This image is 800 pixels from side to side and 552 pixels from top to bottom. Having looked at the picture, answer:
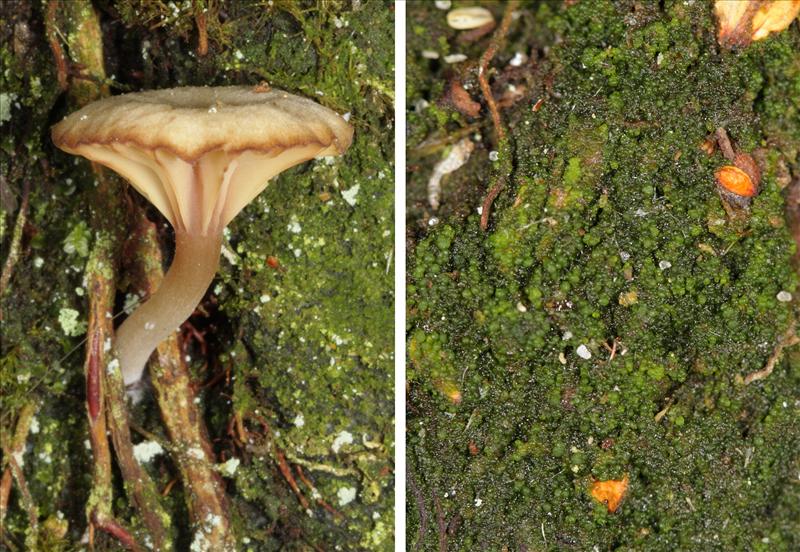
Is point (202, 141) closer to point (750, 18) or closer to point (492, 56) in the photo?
point (492, 56)

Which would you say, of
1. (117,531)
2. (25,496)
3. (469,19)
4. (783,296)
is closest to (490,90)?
(469,19)

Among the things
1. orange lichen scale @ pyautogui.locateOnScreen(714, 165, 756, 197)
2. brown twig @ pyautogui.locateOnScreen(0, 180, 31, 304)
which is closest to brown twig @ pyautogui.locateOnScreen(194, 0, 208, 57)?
brown twig @ pyautogui.locateOnScreen(0, 180, 31, 304)

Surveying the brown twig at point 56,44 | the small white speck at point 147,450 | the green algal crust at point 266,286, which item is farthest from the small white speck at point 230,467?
the brown twig at point 56,44

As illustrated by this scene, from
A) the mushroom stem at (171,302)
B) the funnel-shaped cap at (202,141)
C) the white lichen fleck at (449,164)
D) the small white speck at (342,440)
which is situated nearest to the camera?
the funnel-shaped cap at (202,141)

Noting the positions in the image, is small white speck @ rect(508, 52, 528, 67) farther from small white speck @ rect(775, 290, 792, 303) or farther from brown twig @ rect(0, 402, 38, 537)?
brown twig @ rect(0, 402, 38, 537)

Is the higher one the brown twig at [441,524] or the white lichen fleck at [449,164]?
the white lichen fleck at [449,164]

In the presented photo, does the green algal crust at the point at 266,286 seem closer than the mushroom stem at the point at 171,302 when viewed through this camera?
No

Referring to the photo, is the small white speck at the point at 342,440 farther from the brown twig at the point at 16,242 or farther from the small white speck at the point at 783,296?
the small white speck at the point at 783,296
